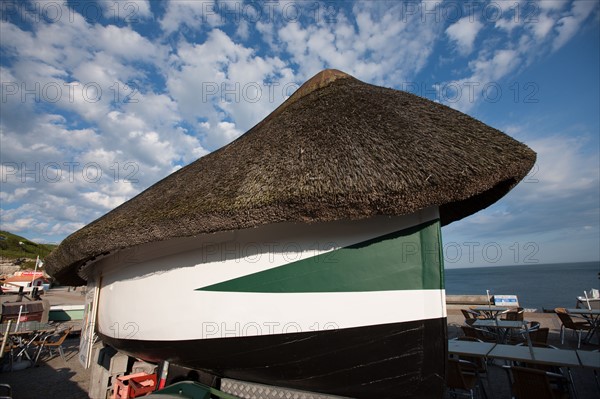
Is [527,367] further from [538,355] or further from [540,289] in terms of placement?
[540,289]

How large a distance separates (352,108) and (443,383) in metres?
2.63

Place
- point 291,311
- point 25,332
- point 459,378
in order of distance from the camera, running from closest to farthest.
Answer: point 291,311, point 459,378, point 25,332

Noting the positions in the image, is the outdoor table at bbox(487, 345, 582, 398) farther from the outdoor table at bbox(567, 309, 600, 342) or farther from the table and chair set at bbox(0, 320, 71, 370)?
the table and chair set at bbox(0, 320, 71, 370)

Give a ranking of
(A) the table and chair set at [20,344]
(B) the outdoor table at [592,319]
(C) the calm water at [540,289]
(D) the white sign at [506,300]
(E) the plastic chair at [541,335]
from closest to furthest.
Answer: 1. (E) the plastic chair at [541,335]
2. (B) the outdoor table at [592,319]
3. (A) the table and chair set at [20,344]
4. (D) the white sign at [506,300]
5. (C) the calm water at [540,289]

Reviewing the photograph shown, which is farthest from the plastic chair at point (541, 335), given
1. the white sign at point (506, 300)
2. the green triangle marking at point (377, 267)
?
the white sign at point (506, 300)

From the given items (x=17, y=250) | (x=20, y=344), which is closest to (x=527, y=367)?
(x=20, y=344)

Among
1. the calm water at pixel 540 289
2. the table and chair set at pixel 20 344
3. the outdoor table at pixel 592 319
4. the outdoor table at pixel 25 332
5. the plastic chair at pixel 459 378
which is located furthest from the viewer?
the calm water at pixel 540 289

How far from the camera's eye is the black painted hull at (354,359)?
2.35 metres

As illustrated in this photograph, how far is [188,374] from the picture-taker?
11.1 ft

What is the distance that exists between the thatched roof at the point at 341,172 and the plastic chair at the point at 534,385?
2.15m

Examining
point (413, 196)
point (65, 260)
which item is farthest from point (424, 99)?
point (65, 260)

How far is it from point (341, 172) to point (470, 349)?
13.4ft

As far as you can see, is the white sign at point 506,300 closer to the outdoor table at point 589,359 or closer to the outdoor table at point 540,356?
the outdoor table at point 540,356

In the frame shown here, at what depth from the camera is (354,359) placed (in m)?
2.47
